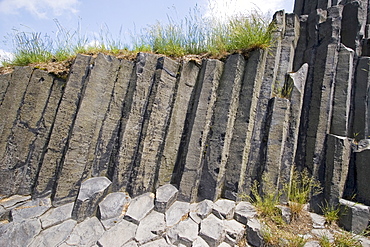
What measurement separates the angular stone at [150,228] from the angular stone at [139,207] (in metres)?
0.07

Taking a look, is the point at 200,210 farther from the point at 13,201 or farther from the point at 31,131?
the point at 31,131

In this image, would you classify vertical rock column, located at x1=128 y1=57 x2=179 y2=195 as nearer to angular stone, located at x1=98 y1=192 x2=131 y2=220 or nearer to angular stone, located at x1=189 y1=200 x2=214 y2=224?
angular stone, located at x1=98 y1=192 x2=131 y2=220

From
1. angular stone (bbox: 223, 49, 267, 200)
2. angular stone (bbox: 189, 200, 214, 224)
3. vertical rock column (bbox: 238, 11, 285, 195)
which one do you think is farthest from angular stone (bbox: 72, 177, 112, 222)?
vertical rock column (bbox: 238, 11, 285, 195)

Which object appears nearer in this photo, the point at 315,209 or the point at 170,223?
the point at 170,223

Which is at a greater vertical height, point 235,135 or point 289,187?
point 235,135

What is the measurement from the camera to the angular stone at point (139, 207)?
2.90 meters

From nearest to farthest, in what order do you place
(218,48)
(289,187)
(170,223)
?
(170,223), (289,187), (218,48)

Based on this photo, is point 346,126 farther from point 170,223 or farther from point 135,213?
point 135,213

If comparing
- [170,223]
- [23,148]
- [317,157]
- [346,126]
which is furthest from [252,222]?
[23,148]

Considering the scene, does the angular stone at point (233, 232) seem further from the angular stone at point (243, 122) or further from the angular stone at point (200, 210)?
the angular stone at point (243, 122)

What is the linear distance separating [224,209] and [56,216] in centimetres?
241

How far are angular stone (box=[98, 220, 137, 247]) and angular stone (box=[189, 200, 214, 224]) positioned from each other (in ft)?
2.73

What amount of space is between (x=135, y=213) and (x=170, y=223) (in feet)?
1.75

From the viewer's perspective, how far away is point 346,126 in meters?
3.48
